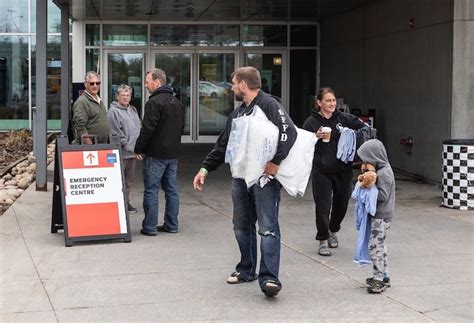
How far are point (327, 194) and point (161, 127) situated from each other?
2.10m

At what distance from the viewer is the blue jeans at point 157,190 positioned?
7.97m

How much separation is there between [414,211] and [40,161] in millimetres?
5949

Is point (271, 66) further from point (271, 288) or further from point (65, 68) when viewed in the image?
point (271, 288)

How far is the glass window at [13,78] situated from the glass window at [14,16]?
30cm

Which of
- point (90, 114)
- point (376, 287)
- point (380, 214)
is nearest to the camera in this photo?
point (376, 287)

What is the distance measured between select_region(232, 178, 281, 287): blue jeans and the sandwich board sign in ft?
7.33

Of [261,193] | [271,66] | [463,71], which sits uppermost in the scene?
[271,66]

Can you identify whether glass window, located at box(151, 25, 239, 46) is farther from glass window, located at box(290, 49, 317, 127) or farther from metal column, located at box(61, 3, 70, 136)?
metal column, located at box(61, 3, 70, 136)

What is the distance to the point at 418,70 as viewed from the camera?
1300 centimetres

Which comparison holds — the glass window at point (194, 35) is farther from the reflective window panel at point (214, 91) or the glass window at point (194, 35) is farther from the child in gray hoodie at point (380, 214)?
the child in gray hoodie at point (380, 214)

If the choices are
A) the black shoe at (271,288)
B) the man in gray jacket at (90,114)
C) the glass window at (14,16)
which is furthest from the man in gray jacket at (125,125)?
the glass window at (14,16)

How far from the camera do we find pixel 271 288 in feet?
17.8

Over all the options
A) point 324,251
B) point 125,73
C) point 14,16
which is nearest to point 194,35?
point 125,73

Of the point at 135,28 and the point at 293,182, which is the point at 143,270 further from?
the point at 135,28
